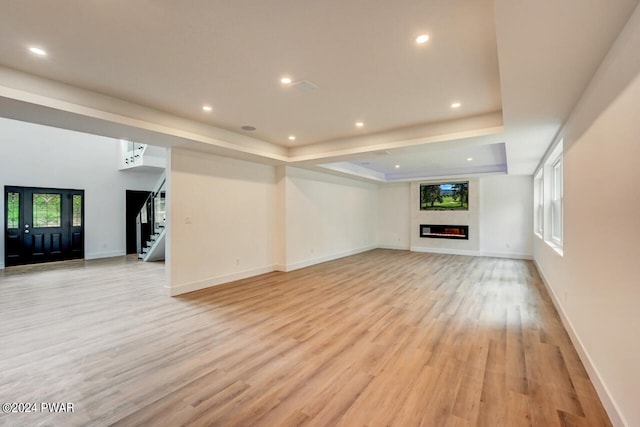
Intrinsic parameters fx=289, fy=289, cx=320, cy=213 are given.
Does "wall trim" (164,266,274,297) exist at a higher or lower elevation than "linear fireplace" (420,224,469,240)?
lower

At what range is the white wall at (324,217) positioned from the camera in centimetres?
719

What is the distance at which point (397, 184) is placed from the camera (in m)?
11.2

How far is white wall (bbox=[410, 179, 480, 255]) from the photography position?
373 inches

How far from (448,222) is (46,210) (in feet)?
40.9

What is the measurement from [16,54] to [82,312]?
330 centimetres

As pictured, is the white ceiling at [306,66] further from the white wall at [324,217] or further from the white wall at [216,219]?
the white wall at [324,217]

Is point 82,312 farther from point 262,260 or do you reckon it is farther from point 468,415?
point 468,415

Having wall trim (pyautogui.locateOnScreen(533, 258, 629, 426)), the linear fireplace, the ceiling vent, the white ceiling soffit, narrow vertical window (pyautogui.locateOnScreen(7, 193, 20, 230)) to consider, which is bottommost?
wall trim (pyautogui.locateOnScreen(533, 258, 629, 426))

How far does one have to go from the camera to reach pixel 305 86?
336 cm

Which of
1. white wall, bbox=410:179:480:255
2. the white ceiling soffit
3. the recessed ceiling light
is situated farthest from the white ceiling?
white wall, bbox=410:179:480:255

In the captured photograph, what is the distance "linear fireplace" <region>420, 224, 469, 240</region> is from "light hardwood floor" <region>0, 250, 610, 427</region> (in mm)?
4629

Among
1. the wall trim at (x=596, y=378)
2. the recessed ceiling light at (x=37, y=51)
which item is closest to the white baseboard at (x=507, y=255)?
the wall trim at (x=596, y=378)

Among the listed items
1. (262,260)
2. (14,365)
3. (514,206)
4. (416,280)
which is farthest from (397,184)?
(14,365)

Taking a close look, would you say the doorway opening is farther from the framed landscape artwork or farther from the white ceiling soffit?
the framed landscape artwork
